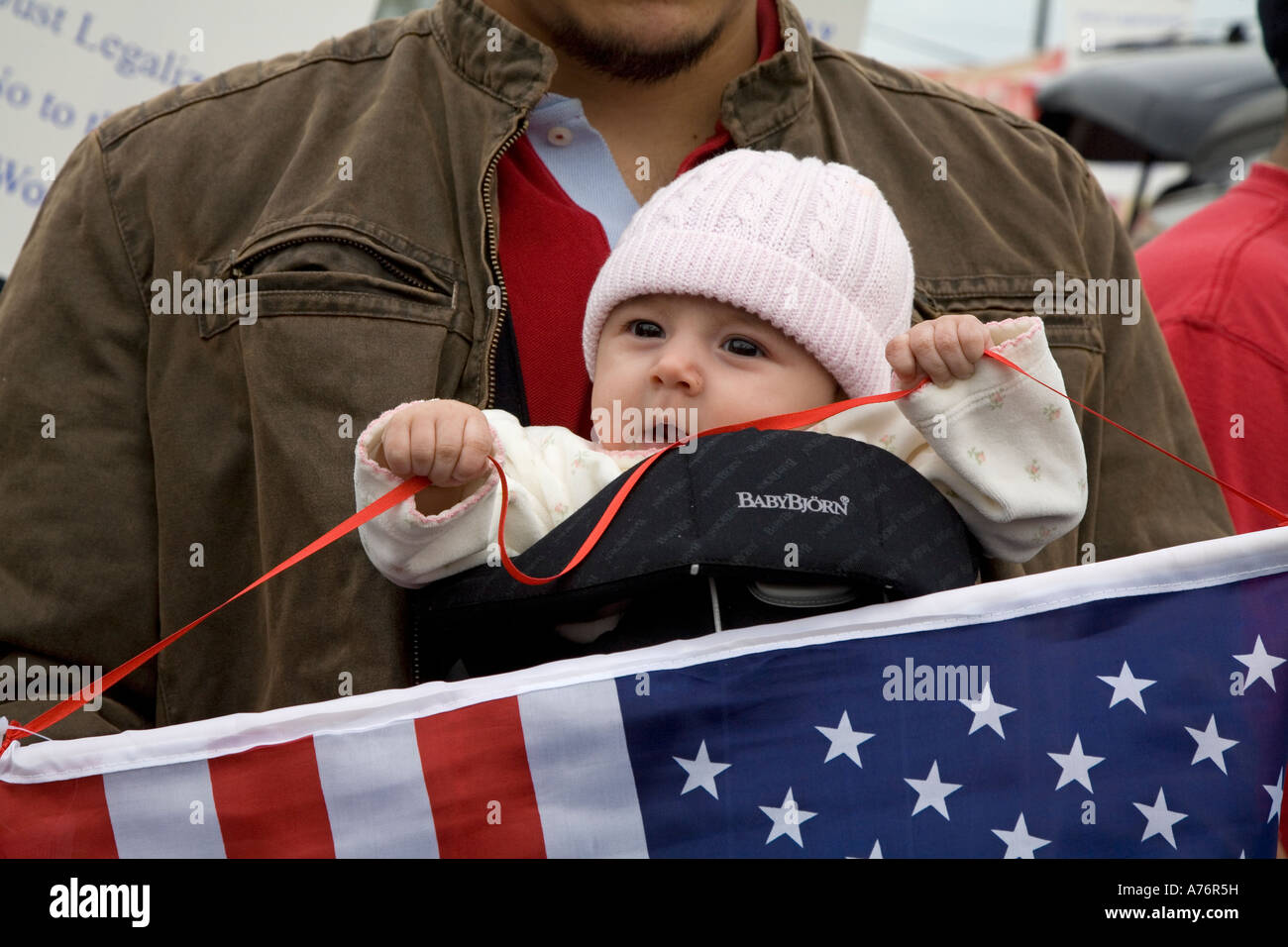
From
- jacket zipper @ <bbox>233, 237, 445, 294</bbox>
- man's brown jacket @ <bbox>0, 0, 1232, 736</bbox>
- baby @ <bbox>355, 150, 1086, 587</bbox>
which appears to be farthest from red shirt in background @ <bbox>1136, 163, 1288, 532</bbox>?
jacket zipper @ <bbox>233, 237, 445, 294</bbox>

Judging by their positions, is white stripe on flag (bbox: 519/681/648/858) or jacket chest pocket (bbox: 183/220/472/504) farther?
jacket chest pocket (bbox: 183/220/472/504)

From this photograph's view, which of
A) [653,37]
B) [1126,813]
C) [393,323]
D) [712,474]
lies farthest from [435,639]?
[653,37]

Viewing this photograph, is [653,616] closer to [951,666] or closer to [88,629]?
[951,666]

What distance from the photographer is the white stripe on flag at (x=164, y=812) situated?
1.44 meters

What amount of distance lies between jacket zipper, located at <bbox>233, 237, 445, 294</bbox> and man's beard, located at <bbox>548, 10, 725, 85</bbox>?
1.52 ft

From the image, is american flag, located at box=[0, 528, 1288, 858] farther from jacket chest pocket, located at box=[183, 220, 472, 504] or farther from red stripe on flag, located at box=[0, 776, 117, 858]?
jacket chest pocket, located at box=[183, 220, 472, 504]

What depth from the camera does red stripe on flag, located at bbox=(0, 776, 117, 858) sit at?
1.45 metres

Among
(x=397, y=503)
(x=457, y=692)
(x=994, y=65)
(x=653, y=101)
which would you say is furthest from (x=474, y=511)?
(x=994, y=65)

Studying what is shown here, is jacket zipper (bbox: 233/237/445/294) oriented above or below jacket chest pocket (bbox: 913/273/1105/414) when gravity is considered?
above

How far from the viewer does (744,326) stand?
1.85 metres

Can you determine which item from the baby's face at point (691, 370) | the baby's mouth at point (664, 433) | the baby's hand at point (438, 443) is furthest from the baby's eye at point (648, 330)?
the baby's hand at point (438, 443)

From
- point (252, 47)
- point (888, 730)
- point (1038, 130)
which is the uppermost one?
point (252, 47)

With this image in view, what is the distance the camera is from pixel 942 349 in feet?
5.21
